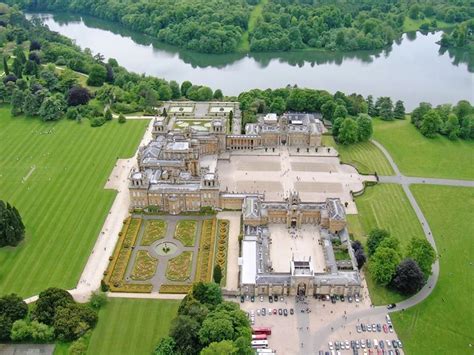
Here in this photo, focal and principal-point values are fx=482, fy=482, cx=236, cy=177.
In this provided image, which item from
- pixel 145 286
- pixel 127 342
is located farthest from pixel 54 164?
pixel 127 342

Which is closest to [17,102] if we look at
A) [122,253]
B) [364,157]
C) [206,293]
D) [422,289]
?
[122,253]

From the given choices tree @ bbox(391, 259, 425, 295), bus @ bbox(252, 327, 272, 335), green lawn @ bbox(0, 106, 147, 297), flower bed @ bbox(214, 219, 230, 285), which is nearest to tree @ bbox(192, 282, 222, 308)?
flower bed @ bbox(214, 219, 230, 285)

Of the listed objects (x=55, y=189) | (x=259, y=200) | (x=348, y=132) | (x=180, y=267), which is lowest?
(x=180, y=267)

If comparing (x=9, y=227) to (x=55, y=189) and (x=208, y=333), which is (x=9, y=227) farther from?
(x=208, y=333)

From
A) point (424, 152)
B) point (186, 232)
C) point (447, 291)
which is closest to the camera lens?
point (447, 291)

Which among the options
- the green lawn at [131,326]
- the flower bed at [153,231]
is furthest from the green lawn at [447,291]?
the flower bed at [153,231]

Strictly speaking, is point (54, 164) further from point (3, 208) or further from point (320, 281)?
point (320, 281)

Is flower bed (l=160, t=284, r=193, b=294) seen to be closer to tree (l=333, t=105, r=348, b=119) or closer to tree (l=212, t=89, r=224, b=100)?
tree (l=333, t=105, r=348, b=119)
